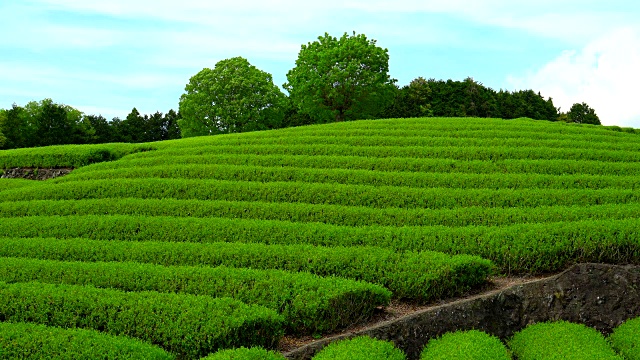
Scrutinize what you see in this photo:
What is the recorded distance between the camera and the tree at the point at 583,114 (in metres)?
69.1

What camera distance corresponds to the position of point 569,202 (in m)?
13.3

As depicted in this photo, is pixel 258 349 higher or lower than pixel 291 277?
lower

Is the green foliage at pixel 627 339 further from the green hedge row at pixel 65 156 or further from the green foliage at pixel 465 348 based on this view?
the green hedge row at pixel 65 156

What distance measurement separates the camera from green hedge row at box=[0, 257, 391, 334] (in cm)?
845

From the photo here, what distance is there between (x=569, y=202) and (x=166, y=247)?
9.41m

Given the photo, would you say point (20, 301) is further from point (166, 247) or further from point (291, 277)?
point (291, 277)

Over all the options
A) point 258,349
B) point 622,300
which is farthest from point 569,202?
point 258,349

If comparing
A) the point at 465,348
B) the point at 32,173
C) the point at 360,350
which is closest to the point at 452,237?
the point at 465,348

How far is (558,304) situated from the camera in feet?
29.8

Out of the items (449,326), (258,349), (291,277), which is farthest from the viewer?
(291,277)

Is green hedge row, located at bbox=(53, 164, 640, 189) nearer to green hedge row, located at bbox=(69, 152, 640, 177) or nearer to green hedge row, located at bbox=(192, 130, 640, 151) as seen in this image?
green hedge row, located at bbox=(69, 152, 640, 177)

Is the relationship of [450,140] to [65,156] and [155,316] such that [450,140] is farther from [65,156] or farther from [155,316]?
[65,156]

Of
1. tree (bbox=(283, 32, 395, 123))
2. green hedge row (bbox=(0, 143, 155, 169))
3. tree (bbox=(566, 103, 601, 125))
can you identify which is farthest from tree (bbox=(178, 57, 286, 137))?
tree (bbox=(566, 103, 601, 125))

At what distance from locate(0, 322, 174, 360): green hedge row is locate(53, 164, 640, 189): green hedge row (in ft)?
27.6
